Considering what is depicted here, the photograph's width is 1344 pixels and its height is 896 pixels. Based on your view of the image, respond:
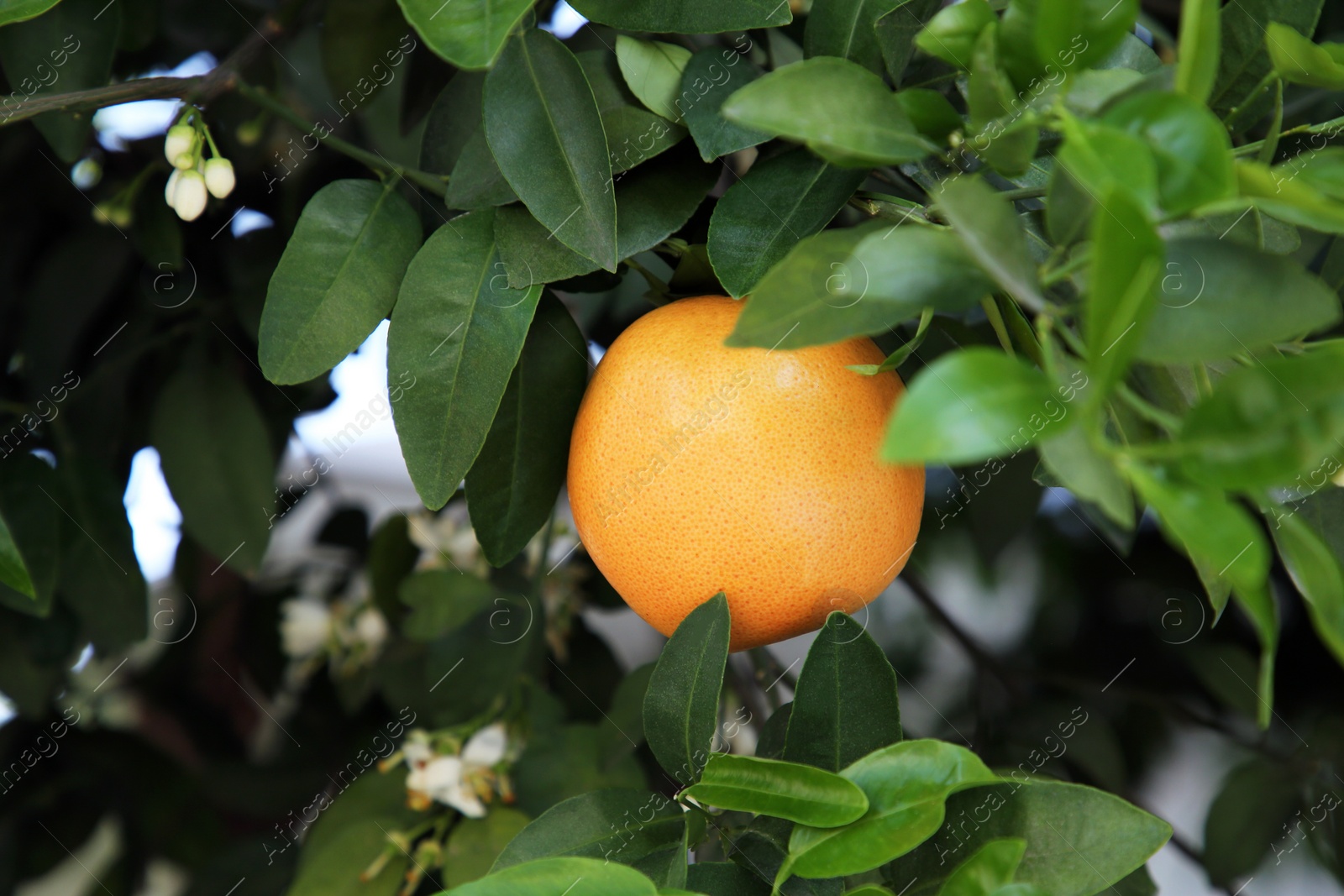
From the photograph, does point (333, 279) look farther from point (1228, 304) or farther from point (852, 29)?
point (1228, 304)

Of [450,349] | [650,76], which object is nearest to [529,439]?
[450,349]

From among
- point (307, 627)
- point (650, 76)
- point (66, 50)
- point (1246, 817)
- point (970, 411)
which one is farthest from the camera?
point (307, 627)

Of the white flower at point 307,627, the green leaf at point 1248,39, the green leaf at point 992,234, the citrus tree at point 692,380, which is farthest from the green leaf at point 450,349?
the white flower at point 307,627

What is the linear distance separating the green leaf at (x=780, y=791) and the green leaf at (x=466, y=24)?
276mm

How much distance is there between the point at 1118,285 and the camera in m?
0.27

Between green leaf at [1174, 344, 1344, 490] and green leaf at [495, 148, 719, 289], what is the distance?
0.25 meters

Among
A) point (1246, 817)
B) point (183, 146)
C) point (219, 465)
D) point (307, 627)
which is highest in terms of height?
point (183, 146)

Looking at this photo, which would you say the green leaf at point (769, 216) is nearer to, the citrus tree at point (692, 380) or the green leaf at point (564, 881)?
the citrus tree at point (692, 380)

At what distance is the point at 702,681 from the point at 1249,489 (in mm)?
233

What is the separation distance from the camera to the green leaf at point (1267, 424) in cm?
26

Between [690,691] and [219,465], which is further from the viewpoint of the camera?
[219,465]

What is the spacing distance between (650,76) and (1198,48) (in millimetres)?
235

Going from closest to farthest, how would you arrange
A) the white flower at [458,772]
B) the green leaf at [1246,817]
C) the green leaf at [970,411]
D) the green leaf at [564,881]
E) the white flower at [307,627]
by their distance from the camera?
1. the green leaf at [970,411]
2. the green leaf at [564,881]
3. the white flower at [458,772]
4. the green leaf at [1246,817]
5. the white flower at [307,627]

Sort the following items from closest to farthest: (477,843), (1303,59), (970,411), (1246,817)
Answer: (970,411), (1303,59), (477,843), (1246,817)
